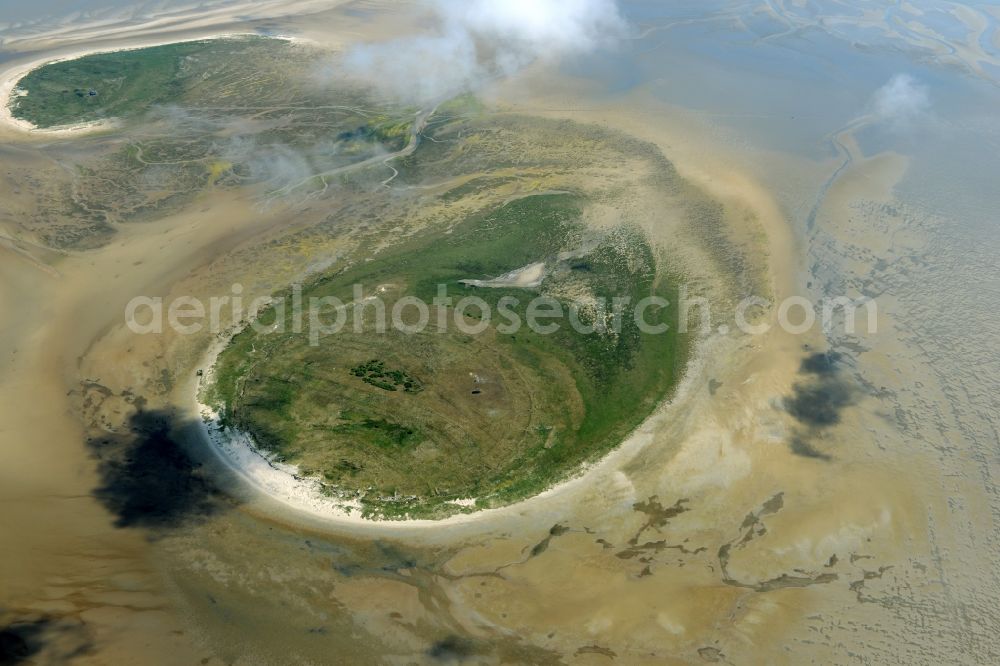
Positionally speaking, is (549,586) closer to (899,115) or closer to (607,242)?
(607,242)

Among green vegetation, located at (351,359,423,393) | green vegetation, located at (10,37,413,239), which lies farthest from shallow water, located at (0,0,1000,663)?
green vegetation, located at (351,359,423,393)

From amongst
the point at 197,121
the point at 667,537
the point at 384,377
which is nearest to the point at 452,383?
the point at 384,377

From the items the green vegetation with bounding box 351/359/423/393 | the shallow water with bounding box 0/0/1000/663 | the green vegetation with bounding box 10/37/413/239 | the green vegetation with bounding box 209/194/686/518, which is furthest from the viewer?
the green vegetation with bounding box 10/37/413/239

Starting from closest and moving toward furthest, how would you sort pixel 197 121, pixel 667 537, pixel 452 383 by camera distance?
pixel 667 537
pixel 452 383
pixel 197 121

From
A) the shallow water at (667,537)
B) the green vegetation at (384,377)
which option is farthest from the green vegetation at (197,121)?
the green vegetation at (384,377)

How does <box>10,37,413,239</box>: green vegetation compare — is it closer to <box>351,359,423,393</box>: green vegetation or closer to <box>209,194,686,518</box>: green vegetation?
<box>209,194,686,518</box>: green vegetation

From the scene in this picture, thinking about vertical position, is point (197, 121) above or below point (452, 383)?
above

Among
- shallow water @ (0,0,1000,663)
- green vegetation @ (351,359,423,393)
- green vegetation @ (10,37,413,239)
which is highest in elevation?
green vegetation @ (10,37,413,239)

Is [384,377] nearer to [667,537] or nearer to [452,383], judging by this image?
[452,383]

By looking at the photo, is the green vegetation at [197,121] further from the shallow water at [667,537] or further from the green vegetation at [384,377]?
the green vegetation at [384,377]
